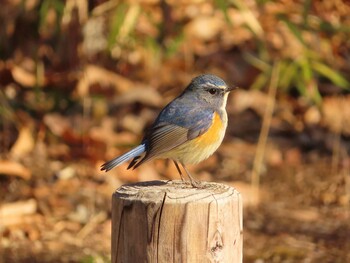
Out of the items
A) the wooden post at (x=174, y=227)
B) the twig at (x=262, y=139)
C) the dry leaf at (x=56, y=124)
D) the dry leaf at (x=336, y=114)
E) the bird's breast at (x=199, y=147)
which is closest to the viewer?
the wooden post at (x=174, y=227)

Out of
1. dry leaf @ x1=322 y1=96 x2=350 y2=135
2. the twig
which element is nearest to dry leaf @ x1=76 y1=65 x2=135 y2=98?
the twig

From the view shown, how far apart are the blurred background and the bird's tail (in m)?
1.95

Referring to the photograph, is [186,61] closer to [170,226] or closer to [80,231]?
[80,231]

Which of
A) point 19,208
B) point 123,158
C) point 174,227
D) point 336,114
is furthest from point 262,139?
point 174,227

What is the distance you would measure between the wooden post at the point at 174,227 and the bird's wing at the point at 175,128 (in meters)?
0.89

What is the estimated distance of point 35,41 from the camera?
817cm

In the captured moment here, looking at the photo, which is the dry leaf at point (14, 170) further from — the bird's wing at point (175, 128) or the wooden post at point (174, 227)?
the wooden post at point (174, 227)

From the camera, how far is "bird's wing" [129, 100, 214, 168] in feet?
13.4

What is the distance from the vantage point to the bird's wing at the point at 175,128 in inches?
161

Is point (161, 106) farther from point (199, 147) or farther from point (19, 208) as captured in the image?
point (199, 147)

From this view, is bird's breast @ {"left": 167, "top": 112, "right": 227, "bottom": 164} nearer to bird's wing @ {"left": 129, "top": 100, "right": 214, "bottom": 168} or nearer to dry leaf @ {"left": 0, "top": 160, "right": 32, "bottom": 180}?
bird's wing @ {"left": 129, "top": 100, "right": 214, "bottom": 168}

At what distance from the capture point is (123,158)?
12.8 ft

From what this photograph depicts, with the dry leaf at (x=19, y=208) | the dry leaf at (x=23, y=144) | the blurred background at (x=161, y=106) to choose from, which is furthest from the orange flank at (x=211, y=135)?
the dry leaf at (x=23, y=144)

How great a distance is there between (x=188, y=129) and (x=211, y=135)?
13 cm
